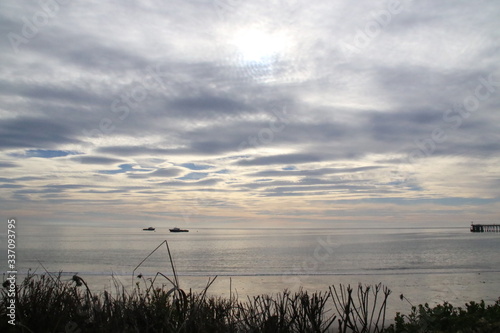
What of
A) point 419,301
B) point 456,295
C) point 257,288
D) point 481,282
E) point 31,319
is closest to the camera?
point 31,319

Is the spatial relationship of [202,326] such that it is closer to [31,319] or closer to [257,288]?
[31,319]

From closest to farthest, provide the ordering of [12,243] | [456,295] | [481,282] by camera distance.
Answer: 1. [12,243]
2. [456,295]
3. [481,282]

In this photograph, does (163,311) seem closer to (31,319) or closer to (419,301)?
(31,319)

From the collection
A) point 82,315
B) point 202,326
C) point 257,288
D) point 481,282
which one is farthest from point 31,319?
point 481,282

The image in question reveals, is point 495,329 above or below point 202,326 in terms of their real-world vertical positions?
below

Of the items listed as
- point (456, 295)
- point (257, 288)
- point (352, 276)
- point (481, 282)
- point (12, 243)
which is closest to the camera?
point (12, 243)

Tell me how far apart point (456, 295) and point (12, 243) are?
60.0 ft

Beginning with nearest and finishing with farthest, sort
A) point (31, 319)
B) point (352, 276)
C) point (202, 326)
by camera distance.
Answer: point (202, 326) < point (31, 319) < point (352, 276)

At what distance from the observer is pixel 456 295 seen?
18.9m

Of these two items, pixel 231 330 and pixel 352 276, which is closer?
pixel 231 330

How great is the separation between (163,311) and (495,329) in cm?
439

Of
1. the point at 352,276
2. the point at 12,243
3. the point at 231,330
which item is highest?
the point at 12,243

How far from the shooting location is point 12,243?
5977mm

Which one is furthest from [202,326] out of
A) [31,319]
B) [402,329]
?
[402,329]
